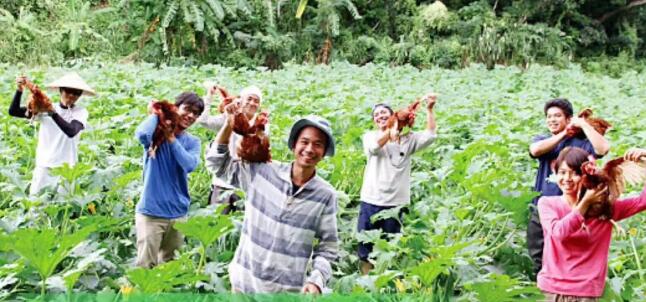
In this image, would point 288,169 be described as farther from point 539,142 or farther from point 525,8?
point 525,8

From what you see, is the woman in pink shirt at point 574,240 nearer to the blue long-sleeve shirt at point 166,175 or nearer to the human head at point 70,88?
the blue long-sleeve shirt at point 166,175

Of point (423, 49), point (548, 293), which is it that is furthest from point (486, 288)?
point (423, 49)

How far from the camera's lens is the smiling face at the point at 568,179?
3.28m

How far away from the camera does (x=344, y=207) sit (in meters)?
5.66

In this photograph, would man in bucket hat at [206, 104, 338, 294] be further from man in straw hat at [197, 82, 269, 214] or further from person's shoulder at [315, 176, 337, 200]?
man in straw hat at [197, 82, 269, 214]

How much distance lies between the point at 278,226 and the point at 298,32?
63.6 ft

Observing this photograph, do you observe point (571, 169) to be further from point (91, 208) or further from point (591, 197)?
point (91, 208)

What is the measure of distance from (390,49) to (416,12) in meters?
Answer: 2.80

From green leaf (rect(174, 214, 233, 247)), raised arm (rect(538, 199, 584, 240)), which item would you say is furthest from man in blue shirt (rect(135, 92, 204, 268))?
raised arm (rect(538, 199, 584, 240))

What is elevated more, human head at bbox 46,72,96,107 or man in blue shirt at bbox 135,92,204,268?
human head at bbox 46,72,96,107

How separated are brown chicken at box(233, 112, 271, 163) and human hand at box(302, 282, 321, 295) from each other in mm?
516

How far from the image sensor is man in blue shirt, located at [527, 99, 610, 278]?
4043 millimetres

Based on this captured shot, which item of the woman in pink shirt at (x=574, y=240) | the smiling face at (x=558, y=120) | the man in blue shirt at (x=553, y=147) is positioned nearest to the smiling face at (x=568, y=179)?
the woman in pink shirt at (x=574, y=240)

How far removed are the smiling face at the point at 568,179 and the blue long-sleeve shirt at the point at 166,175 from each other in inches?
73.1
